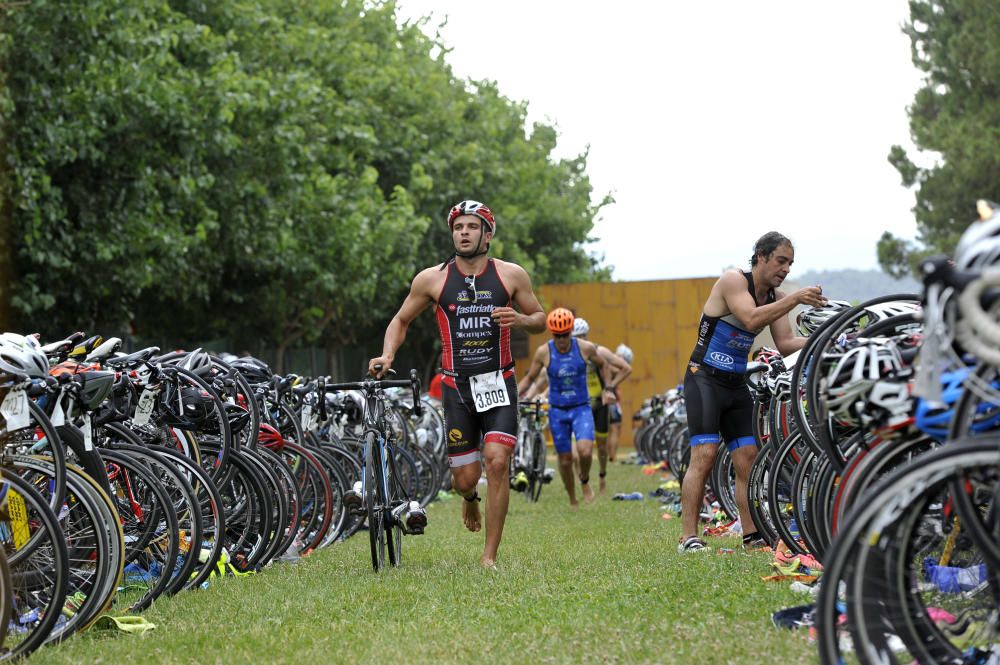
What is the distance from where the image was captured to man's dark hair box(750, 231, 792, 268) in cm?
919

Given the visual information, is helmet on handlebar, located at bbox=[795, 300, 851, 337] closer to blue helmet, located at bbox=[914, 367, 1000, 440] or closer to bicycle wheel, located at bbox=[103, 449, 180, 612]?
blue helmet, located at bbox=[914, 367, 1000, 440]

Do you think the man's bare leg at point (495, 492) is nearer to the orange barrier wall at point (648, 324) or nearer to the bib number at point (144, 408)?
the bib number at point (144, 408)

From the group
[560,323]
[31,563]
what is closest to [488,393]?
[31,563]

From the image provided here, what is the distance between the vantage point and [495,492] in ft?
28.9

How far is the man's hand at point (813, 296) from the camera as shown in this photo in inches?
303

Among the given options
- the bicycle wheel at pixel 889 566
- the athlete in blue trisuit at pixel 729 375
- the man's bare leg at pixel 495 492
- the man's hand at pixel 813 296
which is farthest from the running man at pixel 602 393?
the bicycle wheel at pixel 889 566

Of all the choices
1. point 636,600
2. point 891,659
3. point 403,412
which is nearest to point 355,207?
point 403,412

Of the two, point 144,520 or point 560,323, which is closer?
point 144,520

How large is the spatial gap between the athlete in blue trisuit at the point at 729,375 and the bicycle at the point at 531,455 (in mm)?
6983

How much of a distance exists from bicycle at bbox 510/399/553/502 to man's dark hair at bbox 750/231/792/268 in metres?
7.59

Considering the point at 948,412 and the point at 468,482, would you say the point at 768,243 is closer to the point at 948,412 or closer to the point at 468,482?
the point at 468,482

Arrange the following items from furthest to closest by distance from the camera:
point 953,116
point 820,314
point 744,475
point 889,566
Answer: point 953,116 < point 744,475 < point 820,314 < point 889,566

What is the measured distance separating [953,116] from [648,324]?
8783 millimetres

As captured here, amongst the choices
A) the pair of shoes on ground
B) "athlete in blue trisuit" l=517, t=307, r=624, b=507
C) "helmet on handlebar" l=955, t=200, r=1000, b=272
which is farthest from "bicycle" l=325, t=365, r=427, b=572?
"athlete in blue trisuit" l=517, t=307, r=624, b=507
